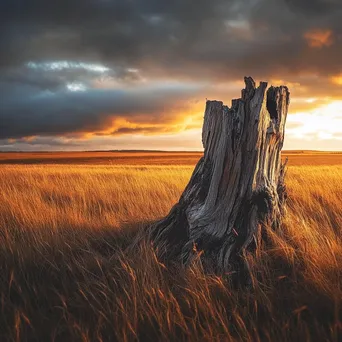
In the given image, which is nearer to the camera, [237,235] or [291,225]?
[237,235]

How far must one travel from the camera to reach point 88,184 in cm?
1073

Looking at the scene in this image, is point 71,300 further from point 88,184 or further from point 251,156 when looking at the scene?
point 88,184

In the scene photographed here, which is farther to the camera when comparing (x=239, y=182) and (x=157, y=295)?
(x=239, y=182)

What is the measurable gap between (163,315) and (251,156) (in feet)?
6.58

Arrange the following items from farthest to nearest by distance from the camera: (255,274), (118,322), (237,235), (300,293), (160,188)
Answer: (160,188) → (237,235) → (255,274) → (300,293) → (118,322)

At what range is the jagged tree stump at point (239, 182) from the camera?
3.75m

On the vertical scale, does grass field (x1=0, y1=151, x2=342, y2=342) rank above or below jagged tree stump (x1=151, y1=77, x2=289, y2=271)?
below

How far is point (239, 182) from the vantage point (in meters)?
3.89

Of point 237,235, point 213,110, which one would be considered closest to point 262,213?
point 237,235

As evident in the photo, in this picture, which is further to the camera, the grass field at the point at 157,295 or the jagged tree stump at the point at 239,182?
the jagged tree stump at the point at 239,182

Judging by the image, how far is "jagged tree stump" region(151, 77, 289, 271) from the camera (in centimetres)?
375

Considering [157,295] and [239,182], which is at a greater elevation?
[239,182]

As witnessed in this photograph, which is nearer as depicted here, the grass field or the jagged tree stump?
the grass field

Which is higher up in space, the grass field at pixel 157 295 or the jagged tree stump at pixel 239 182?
the jagged tree stump at pixel 239 182
